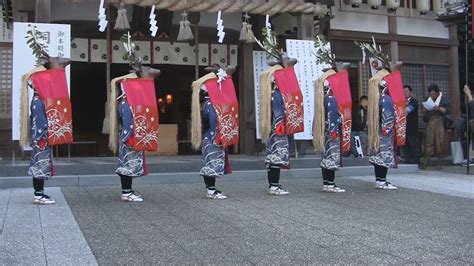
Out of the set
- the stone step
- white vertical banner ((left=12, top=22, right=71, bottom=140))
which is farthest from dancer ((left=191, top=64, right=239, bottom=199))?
white vertical banner ((left=12, top=22, right=71, bottom=140))

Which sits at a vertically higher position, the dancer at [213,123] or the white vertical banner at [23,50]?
the white vertical banner at [23,50]

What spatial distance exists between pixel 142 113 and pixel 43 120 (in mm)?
1247

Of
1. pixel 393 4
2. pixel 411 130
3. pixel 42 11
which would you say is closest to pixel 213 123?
pixel 42 11

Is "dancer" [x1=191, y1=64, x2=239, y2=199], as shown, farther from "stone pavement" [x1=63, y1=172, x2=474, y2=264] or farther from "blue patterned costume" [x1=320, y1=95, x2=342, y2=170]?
"blue patterned costume" [x1=320, y1=95, x2=342, y2=170]

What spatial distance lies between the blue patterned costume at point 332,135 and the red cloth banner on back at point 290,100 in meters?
0.45

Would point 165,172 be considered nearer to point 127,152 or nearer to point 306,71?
point 127,152

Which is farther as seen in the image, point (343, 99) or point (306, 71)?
point (306, 71)

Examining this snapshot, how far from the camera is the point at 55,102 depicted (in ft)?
21.6

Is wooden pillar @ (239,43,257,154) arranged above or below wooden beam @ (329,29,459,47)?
below

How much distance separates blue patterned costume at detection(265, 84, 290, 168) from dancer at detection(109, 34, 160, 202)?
5.54ft

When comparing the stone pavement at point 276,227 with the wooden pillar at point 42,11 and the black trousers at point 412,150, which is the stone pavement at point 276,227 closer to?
the wooden pillar at point 42,11

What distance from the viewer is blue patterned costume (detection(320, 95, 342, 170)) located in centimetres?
771

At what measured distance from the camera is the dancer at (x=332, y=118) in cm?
772

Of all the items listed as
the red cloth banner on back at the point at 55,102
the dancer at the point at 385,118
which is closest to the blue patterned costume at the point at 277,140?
the dancer at the point at 385,118
